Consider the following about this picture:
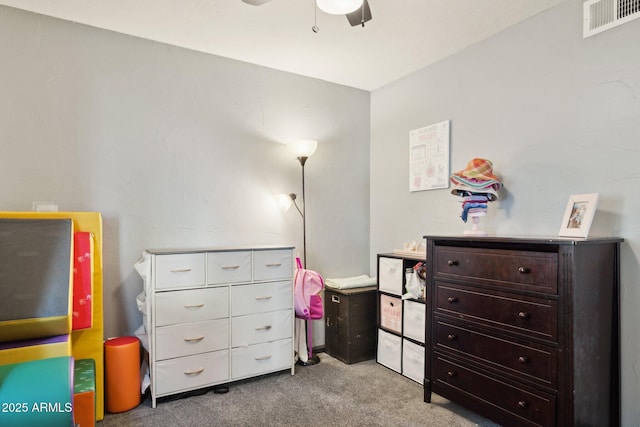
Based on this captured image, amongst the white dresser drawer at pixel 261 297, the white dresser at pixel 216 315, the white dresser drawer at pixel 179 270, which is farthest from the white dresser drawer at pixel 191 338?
the white dresser drawer at pixel 179 270

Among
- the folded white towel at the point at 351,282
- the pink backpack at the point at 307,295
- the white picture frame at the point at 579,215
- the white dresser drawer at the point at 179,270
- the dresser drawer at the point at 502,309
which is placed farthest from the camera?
the folded white towel at the point at 351,282

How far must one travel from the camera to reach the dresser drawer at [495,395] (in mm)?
1883

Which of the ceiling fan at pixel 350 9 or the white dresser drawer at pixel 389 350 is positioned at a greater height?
the ceiling fan at pixel 350 9

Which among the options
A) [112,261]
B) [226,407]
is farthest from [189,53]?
[226,407]

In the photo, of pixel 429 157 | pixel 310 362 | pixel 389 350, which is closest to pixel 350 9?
pixel 429 157

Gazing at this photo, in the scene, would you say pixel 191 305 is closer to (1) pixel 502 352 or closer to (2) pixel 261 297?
(2) pixel 261 297

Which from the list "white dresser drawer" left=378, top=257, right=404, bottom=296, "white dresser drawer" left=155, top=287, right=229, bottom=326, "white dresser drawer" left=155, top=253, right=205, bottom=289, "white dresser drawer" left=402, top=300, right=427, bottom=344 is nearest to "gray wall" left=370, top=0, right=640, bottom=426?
"white dresser drawer" left=378, top=257, right=404, bottom=296

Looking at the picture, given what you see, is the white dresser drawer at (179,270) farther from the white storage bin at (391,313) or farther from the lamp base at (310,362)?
the white storage bin at (391,313)

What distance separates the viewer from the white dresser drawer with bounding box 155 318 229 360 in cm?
241

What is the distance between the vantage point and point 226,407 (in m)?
2.40

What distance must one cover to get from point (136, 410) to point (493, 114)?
2955 millimetres

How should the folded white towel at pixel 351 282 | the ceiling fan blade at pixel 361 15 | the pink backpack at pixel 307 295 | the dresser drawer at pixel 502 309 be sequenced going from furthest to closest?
the folded white towel at pixel 351 282 < the pink backpack at pixel 307 295 < the dresser drawer at pixel 502 309 < the ceiling fan blade at pixel 361 15

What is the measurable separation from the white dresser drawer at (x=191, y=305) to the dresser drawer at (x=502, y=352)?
1.39 meters

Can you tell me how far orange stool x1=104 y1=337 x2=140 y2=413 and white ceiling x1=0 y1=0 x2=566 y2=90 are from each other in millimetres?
2030
